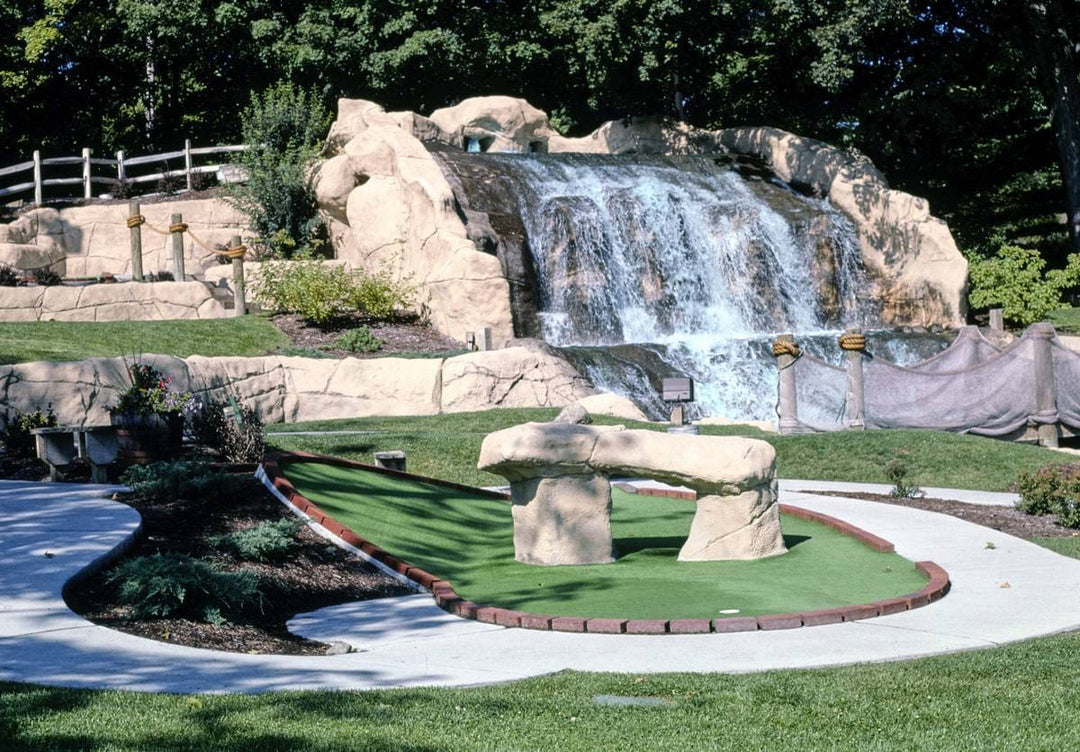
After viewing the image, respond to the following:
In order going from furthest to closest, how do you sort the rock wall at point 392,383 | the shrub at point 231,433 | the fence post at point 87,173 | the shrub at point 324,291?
the fence post at point 87,173, the shrub at point 324,291, the rock wall at point 392,383, the shrub at point 231,433

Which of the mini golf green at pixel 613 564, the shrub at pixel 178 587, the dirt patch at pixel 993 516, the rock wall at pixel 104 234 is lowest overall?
the dirt patch at pixel 993 516

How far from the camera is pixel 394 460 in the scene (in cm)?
1516

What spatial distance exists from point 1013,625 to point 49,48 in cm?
4246

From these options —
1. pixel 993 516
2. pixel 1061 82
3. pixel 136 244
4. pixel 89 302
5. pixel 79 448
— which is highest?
pixel 1061 82

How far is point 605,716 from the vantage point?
590 centimetres

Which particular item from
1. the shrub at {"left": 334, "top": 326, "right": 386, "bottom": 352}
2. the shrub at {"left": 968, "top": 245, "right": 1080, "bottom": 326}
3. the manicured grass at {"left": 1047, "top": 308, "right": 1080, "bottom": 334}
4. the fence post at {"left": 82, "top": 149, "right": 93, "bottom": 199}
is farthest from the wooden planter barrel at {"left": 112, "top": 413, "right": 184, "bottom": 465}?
the fence post at {"left": 82, "top": 149, "right": 93, "bottom": 199}

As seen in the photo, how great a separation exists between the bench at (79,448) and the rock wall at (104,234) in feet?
71.4

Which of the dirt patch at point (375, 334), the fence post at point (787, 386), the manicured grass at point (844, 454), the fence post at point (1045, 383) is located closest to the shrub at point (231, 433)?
the manicured grass at point (844, 454)

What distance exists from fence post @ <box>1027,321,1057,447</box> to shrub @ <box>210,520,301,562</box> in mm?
13185

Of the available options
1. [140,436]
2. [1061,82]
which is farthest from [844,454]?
[1061,82]

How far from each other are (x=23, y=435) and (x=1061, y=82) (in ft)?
96.9

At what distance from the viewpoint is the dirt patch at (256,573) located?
7.95 m

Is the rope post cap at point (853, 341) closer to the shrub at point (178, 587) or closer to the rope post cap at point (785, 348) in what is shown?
the rope post cap at point (785, 348)

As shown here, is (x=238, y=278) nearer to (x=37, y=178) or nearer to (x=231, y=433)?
(x=37, y=178)
